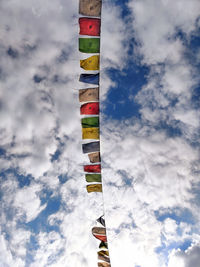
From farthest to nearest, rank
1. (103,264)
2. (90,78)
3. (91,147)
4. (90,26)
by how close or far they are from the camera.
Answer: (103,264), (91,147), (90,78), (90,26)

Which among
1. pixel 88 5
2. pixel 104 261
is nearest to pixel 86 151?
pixel 88 5

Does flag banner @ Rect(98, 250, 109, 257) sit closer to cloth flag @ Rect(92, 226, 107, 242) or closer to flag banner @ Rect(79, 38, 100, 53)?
cloth flag @ Rect(92, 226, 107, 242)

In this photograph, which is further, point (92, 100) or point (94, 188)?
point (94, 188)

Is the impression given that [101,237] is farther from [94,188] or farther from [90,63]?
[90,63]

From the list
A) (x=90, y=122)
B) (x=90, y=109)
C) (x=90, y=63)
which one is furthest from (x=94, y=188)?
(x=90, y=63)

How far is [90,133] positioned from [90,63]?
387 centimetres

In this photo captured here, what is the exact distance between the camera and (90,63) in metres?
8.12

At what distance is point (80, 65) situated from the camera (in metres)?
8.23

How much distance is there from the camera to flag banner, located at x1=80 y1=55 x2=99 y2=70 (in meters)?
8.03

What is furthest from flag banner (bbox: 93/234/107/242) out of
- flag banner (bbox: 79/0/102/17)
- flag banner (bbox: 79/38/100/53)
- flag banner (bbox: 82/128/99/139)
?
flag banner (bbox: 79/0/102/17)

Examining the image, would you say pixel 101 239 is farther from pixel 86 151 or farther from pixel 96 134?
pixel 96 134

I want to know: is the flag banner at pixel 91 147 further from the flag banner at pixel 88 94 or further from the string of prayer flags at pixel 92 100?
the flag banner at pixel 88 94

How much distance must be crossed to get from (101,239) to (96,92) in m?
10.6

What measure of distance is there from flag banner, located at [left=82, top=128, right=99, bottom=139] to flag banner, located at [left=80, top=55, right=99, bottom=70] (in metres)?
3.39
